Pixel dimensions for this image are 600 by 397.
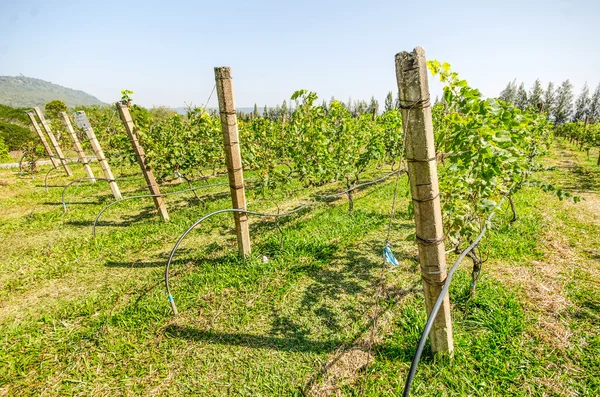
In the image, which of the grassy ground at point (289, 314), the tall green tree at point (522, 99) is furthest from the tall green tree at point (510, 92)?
the grassy ground at point (289, 314)

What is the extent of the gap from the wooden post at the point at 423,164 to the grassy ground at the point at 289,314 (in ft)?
3.59

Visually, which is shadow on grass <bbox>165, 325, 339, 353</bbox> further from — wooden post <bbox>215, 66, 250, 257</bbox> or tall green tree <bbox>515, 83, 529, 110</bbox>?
tall green tree <bbox>515, 83, 529, 110</bbox>

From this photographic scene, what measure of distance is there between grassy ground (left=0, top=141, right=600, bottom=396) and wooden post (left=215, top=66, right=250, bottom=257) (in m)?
0.58

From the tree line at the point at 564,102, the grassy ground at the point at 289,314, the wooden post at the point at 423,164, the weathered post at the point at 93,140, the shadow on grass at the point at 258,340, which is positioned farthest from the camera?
the tree line at the point at 564,102

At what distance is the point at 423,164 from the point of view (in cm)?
178

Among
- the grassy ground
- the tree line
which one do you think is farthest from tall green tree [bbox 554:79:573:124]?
the grassy ground

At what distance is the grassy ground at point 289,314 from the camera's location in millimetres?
2557

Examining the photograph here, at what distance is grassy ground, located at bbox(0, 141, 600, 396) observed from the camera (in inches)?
101

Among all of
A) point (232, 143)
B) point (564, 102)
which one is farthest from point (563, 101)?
point (232, 143)

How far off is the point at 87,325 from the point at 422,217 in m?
4.21

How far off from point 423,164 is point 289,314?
260 cm

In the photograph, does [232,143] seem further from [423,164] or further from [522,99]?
[522,99]

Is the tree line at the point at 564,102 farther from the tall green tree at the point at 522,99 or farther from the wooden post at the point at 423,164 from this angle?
the wooden post at the point at 423,164

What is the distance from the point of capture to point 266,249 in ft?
16.0
